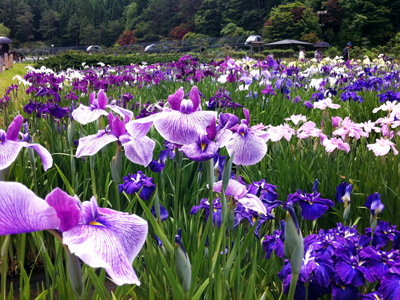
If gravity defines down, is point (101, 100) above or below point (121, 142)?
above

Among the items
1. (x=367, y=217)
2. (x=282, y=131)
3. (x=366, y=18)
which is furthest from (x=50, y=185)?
(x=366, y=18)

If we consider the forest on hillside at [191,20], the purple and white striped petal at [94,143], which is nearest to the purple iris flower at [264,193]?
the purple and white striped petal at [94,143]

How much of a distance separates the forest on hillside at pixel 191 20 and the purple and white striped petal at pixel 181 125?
41.8m

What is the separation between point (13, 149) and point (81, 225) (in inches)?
19.8

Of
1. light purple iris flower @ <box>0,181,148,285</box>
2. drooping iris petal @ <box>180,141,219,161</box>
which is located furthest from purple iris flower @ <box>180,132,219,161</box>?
light purple iris flower @ <box>0,181,148,285</box>

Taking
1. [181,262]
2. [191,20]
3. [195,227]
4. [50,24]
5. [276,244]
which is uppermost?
[50,24]

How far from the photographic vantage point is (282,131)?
2309 millimetres

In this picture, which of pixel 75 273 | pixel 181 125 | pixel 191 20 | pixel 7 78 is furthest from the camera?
pixel 191 20

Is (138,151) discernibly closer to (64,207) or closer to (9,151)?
(9,151)

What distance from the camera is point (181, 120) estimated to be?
2.94 feet

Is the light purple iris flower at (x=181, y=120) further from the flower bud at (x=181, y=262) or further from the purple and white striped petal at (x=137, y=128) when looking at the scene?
the flower bud at (x=181, y=262)

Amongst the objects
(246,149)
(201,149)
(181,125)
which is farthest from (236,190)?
(181,125)

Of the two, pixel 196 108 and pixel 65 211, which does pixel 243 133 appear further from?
pixel 65 211

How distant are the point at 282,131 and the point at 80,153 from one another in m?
1.60
